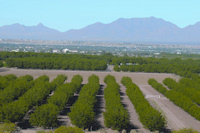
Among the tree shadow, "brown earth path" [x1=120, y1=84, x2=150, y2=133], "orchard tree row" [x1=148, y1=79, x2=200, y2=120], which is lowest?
"brown earth path" [x1=120, y1=84, x2=150, y2=133]

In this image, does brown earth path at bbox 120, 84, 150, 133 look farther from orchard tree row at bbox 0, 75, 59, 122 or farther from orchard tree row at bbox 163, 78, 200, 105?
orchard tree row at bbox 0, 75, 59, 122

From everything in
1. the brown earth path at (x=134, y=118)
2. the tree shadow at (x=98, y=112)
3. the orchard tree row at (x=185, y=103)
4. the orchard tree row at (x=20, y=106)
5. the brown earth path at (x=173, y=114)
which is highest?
the orchard tree row at (x=20, y=106)

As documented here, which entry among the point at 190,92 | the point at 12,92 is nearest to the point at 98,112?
the point at 12,92

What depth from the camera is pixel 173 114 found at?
2335 inches

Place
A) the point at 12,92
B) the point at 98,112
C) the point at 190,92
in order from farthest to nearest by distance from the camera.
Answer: the point at 190,92 < the point at 12,92 < the point at 98,112

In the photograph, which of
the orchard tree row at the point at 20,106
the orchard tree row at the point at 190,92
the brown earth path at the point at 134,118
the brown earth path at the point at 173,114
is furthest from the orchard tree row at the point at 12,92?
the orchard tree row at the point at 190,92

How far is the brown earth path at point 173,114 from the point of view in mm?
52094

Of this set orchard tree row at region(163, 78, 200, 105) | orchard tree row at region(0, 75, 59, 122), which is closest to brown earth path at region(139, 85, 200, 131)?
orchard tree row at region(163, 78, 200, 105)

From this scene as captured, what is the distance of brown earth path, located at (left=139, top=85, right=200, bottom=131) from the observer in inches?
2051

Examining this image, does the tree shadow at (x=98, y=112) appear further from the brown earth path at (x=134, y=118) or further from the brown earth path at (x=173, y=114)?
the brown earth path at (x=173, y=114)

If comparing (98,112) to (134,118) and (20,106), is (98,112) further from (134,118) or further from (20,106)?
(20,106)

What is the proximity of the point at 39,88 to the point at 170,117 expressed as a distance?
30.1 meters

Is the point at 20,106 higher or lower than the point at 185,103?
higher

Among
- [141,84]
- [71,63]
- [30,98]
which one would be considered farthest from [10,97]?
[71,63]
